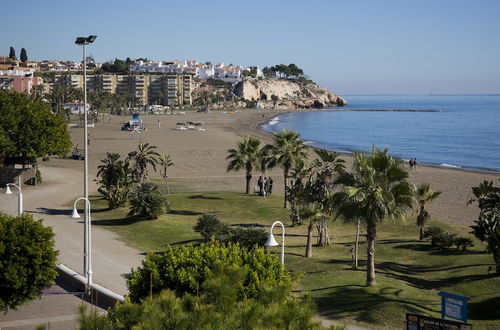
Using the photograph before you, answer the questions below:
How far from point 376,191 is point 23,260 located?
10.1 m

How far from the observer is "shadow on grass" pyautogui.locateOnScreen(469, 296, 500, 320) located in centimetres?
1915

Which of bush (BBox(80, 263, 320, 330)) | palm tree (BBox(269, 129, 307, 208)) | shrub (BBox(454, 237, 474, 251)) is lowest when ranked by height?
shrub (BBox(454, 237, 474, 251))

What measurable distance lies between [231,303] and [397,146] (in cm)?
8424

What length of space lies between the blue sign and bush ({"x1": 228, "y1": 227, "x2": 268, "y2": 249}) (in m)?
9.88

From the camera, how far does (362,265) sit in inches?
973

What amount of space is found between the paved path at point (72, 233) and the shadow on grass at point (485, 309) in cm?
1061

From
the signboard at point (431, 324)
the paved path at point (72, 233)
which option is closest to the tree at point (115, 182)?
the paved path at point (72, 233)

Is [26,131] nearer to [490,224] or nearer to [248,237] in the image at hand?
[248,237]

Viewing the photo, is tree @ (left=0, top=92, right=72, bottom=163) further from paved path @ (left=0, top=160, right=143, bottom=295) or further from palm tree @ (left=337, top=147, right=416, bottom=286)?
palm tree @ (left=337, top=147, right=416, bottom=286)

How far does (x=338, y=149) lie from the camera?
86000mm

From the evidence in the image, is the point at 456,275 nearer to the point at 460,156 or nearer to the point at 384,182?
the point at 384,182

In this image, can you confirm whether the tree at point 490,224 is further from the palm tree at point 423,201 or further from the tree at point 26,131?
the tree at point 26,131

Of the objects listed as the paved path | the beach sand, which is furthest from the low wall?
the beach sand

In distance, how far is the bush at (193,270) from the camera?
53.0ft
